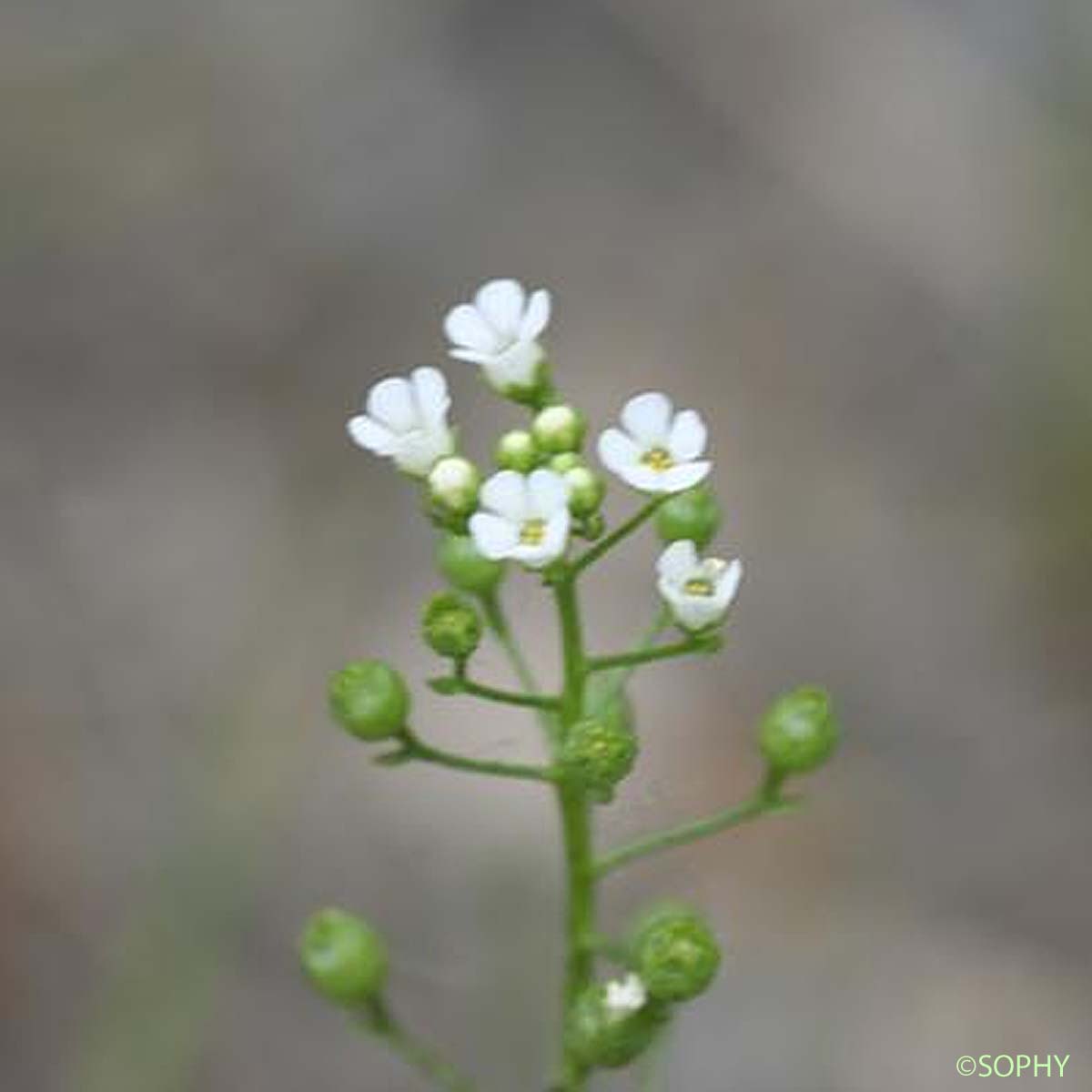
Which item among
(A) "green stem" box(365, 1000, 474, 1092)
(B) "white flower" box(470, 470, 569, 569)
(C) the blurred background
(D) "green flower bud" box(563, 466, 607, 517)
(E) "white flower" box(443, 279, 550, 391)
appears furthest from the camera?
(C) the blurred background

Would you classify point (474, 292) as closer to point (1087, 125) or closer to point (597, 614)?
point (597, 614)

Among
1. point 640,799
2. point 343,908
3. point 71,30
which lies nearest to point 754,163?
point 71,30

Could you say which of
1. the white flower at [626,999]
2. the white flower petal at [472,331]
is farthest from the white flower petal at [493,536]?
the white flower at [626,999]

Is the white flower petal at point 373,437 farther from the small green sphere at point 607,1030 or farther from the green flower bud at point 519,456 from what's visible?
the small green sphere at point 607,1030

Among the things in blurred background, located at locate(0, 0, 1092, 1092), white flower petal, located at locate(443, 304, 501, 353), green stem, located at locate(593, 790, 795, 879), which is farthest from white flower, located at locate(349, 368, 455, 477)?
blurred background, located at locate(0, 0, 1092, 1092)

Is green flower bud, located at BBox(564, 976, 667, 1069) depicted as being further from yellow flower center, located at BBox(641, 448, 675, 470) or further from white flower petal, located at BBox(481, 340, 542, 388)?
white flower petal, located at BBox(481, 340, 542, 388)
